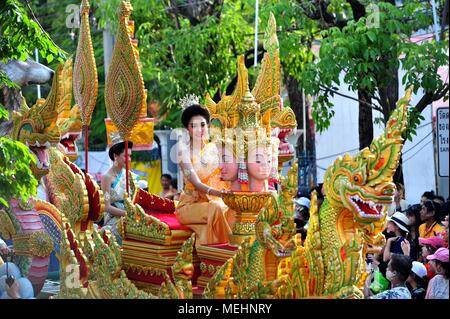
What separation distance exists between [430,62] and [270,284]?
181 inches

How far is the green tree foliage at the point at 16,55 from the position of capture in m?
7.74

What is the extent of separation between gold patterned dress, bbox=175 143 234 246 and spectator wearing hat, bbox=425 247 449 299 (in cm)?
150

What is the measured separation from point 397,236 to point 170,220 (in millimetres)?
2274

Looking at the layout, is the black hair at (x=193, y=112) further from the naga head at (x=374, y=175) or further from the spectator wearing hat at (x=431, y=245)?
the spectator wearing hat at (x=431, y=245)

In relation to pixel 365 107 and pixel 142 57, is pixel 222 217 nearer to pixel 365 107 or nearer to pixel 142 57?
pixel 365 107

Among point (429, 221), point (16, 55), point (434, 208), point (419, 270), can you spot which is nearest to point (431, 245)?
point (419, 270)

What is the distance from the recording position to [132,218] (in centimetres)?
868

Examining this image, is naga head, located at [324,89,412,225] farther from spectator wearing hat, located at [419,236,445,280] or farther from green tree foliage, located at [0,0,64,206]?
green tree foliage, located at [0,0,64,206]

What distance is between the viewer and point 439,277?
26.2 ft

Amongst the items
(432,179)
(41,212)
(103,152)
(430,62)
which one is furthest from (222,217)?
(103,152)

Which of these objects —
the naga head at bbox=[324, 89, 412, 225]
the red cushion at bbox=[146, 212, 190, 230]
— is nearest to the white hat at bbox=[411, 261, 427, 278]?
the naga head at bbox=[324, 89, 412, 225]

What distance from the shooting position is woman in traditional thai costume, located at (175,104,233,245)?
8266 mm

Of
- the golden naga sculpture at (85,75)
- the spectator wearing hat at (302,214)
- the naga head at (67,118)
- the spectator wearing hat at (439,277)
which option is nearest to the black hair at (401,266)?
the spectator wearing hat at (439,277)

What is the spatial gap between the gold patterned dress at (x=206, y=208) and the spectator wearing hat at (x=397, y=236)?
5.57 ft
